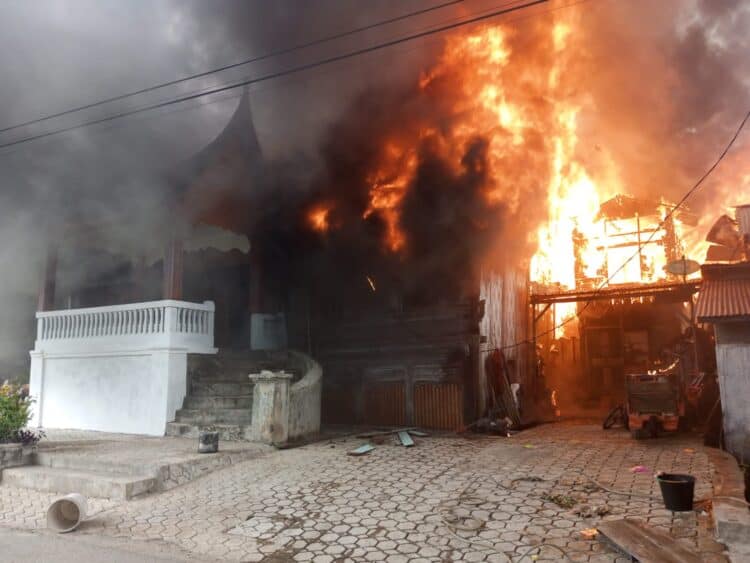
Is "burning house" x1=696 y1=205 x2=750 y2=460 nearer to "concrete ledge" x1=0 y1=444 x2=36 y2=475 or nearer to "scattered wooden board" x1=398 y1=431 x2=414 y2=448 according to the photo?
→ "scattered wooden board" x1=398 y1=431 x2=414 y2=448

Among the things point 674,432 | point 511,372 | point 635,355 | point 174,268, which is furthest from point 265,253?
point 635,355

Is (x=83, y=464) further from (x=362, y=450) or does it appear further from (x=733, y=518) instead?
(x=733, y=518)

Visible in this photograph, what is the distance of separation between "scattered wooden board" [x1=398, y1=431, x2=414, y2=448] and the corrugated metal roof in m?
5.56

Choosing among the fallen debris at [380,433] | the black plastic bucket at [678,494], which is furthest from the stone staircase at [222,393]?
the black plastic bucket at [678,494]

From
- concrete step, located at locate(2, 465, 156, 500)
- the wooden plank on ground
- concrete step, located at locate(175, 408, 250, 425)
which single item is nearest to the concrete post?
concrete step, located at locate(175, 408, 250, 425)

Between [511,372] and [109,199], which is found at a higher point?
[109,199]

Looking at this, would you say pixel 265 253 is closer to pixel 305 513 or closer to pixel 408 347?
pixel 408 347

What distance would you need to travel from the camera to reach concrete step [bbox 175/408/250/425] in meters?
10.5

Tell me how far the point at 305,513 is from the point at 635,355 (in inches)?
780

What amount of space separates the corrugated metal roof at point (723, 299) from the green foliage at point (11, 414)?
38.5ft

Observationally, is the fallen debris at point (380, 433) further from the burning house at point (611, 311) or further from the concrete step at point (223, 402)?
the burning house at point (611, 311)

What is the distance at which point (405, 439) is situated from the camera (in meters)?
10.3

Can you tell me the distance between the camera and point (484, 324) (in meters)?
12.9

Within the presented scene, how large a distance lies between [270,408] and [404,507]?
397cm
